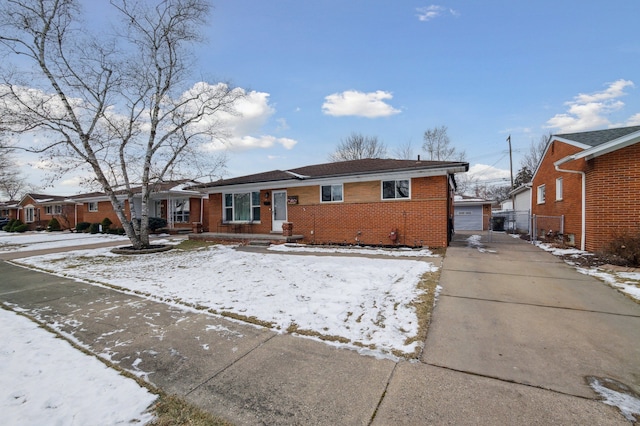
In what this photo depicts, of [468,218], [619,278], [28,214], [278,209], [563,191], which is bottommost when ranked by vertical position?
[619,278]

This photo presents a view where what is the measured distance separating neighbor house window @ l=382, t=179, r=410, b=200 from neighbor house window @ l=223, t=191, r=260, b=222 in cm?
639

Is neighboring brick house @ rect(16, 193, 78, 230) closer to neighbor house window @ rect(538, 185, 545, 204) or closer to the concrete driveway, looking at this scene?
the concrete driveway

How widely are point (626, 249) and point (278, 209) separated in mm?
11536

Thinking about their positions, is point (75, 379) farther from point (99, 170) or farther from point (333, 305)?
point (99, 170)

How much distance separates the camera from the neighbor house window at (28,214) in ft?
120

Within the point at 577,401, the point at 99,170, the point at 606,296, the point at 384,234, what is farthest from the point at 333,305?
the point at 99,170

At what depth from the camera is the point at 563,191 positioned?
11406 mm

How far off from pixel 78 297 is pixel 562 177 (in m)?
15.7

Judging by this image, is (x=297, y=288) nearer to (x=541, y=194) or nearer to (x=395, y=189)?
(x=395, y=189)

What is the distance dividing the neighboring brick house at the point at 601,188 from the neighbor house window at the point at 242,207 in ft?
40.7

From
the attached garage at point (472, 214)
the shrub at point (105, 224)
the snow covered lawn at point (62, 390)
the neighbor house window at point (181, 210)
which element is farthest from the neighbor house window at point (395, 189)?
the shrub at point (105, 224)

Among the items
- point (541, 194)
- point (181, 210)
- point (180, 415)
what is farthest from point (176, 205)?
point (541, 194)

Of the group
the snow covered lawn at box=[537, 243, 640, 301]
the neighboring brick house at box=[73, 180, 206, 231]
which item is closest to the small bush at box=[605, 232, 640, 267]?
the snow covered lawn at box=[537, 243, 640, 301]

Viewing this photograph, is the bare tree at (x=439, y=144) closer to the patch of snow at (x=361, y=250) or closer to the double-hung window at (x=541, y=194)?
the double-hung window at (x=541, y=194)
